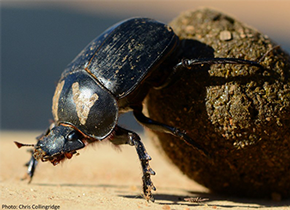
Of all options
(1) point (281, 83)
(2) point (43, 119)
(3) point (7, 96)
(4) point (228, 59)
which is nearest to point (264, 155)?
(1) point (281, 83)

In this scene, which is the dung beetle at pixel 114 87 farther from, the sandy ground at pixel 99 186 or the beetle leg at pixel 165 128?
the sandy ground at pixel 99 186

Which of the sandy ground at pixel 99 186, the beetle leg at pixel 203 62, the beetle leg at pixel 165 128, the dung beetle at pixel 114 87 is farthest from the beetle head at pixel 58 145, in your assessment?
the beetle leg at pixel 203 62

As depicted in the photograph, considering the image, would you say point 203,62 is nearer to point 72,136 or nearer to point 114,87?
point 114,87

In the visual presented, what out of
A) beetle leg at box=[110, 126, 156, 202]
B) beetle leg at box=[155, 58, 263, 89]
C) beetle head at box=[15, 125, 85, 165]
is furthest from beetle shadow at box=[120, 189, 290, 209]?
beetle leg at box=[155, 58, 263, 89]

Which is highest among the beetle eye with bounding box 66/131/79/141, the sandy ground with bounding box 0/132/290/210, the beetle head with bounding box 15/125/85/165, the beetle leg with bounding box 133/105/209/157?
the beetle leg with bounding box 133/105/209/157

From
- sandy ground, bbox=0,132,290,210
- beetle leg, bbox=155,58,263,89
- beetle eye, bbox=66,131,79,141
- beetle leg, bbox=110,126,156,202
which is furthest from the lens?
beetle leg, bbox=155,58,263,89

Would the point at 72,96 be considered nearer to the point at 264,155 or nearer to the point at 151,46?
the point at 151,46

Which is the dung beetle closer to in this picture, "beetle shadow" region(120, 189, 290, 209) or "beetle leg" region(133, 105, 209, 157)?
"beetle leg" region(133, 105, 209, 157)

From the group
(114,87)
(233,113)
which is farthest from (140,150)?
(233,113)
